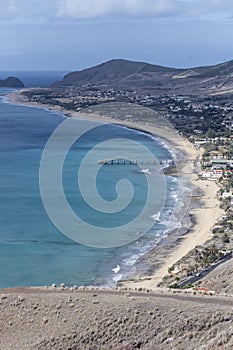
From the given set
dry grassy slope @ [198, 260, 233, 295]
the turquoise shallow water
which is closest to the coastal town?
dry grassy slope @ [198, 260, 233, 295]

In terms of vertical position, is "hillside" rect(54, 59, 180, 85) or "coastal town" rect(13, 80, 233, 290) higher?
"hillside" rect(54, 59, 180, 85)

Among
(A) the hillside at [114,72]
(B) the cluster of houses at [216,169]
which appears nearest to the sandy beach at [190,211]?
(B) the cluster of houses at [216,169]

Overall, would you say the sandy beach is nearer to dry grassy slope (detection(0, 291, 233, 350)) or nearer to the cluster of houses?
the cluster of houses

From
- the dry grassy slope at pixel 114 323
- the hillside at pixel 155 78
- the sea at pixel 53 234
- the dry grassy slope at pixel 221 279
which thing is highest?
the hillside at pixel 155 78

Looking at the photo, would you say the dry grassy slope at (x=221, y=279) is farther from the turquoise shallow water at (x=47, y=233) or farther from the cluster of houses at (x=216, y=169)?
the cluster of houses at (x=216, y=169)

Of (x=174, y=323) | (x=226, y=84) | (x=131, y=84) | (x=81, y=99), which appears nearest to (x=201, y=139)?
(x=81, y=99)

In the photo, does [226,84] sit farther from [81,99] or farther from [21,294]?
[21,294]

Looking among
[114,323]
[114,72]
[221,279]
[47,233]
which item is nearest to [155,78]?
[114,72]
